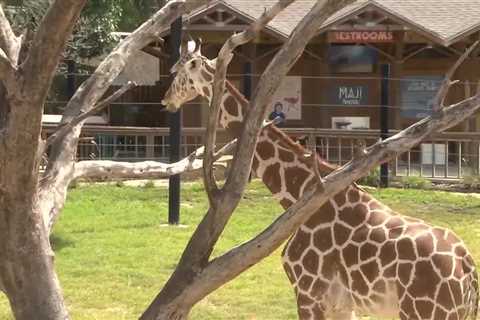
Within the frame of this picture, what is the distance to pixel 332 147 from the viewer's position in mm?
17594

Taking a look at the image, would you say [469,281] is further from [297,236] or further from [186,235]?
[186,235]

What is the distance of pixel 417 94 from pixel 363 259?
51.5 feet

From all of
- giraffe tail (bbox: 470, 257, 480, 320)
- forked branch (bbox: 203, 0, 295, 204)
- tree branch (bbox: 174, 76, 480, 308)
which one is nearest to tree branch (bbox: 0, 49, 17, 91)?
forked branch (bbox: 203, 0, 295, 204)

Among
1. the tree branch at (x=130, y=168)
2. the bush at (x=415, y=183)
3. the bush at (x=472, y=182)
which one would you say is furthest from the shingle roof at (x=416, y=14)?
the tree branch at (x=130, y=168)

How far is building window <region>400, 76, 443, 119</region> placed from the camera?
66.1 feet

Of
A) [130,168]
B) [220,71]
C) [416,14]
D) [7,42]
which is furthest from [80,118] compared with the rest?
[416,14]

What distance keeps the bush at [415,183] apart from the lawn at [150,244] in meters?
0.54

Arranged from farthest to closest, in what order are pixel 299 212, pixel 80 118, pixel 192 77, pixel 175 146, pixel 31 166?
1. pixel 175 146
2. pixel 192 77
3. pixel 80 118
4. pixel 299 212
5. pixel 31 166

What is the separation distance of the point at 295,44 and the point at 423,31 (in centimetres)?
1661

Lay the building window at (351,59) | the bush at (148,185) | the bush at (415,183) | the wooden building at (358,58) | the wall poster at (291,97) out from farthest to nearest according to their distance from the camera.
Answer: the building window at (351,59) → the wall poster at (291,97) → the wooden building at (358,58) → the bush at (415,183) → the bush at (148,185)

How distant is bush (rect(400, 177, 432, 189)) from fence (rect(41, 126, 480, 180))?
0.41m

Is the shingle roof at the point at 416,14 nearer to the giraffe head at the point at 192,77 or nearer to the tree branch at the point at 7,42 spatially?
the giraffe head at the point at 192,77

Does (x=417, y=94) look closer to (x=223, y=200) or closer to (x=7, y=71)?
(x=223, y=200)

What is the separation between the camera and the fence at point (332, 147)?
652 inches
